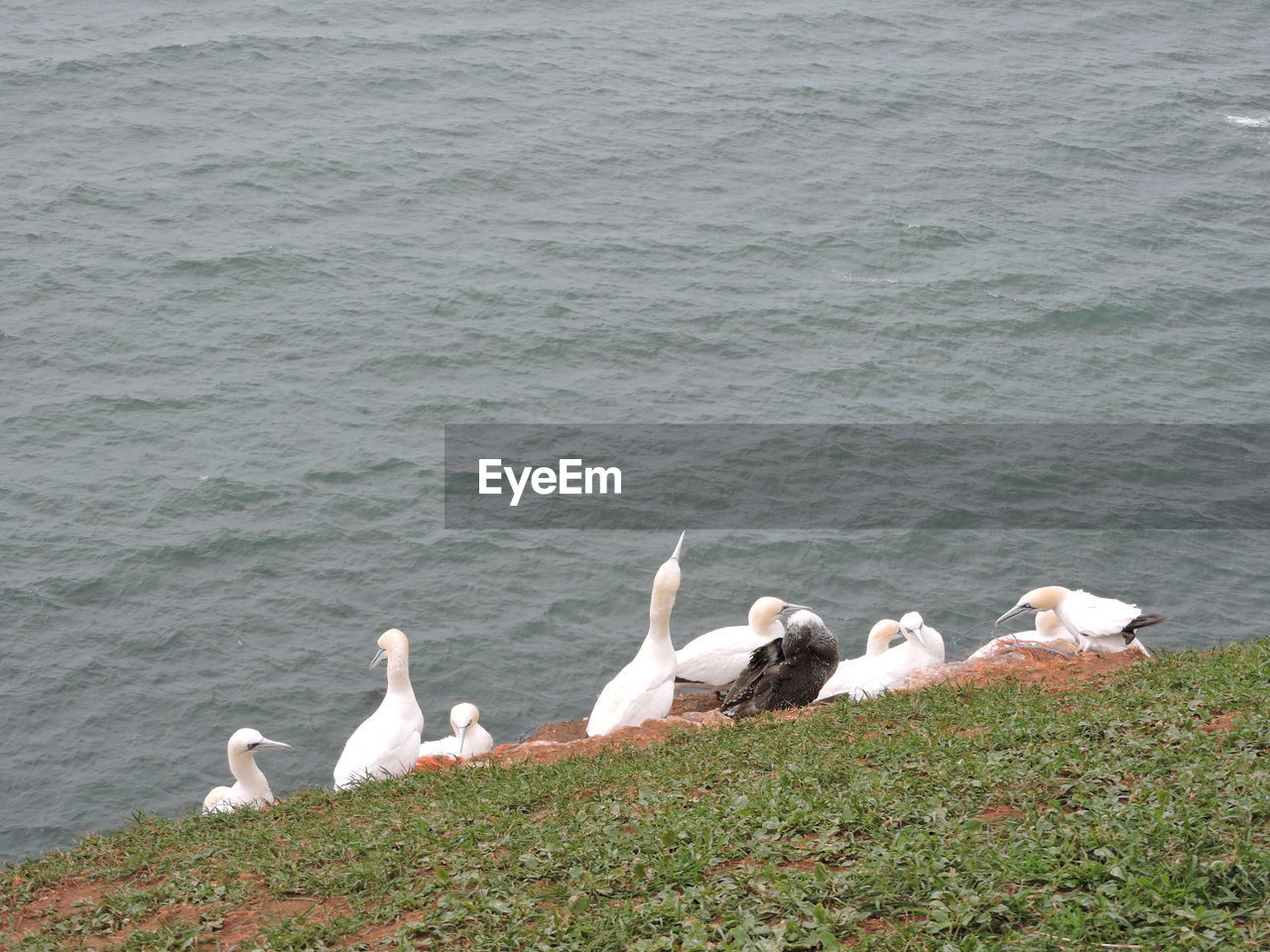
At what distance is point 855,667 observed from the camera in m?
16.9

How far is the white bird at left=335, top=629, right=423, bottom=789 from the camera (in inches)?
613

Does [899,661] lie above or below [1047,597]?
below

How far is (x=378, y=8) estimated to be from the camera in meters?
52.1

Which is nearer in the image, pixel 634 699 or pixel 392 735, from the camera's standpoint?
pixel 634 699

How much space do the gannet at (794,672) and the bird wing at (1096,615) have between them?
3.35 meters

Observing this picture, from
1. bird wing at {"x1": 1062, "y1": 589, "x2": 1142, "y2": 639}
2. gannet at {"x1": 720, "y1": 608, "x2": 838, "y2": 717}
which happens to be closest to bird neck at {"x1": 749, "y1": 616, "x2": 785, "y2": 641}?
gannet at {"x1": 720, "y1": 608, "x2": 838, "y2": 717}

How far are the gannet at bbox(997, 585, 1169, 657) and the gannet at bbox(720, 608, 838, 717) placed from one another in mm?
3310

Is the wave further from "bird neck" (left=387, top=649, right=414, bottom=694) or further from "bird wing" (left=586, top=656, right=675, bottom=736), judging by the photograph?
"bird neck" (left=387, top=649, right=414, bottom=694)

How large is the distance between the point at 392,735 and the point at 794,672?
15.2ft

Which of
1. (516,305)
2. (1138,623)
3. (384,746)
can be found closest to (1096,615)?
(1138,623)

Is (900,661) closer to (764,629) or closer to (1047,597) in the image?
(764,629)

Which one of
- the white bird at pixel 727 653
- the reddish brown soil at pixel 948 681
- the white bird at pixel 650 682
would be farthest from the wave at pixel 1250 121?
the white bird at pixel 650 682

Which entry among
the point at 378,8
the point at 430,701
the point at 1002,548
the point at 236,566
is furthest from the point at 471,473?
the point at 378,8

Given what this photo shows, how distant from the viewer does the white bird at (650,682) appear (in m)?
15.3
